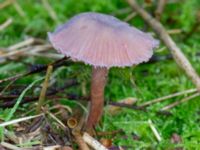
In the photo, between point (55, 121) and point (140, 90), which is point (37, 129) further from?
point (140, 90)

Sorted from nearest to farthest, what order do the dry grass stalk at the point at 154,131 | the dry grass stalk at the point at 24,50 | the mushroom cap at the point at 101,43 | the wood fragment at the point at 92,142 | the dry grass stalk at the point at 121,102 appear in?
the mushroom cap at the point at 101,43, the wood fragment at the point at 92,142, the dry grass stalk at the point at 154,131, the dry grass stalk at the point at 121,102, the dry grass stalk at the point at 24,50

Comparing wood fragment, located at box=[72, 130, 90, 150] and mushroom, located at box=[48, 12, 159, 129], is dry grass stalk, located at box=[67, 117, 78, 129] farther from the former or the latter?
mushroom, located at box=[48, 12, 159, 129]

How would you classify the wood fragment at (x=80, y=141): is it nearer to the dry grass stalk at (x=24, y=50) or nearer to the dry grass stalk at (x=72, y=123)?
the dry grass stalk at (x=72, y=123)

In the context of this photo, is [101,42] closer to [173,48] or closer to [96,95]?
[96,95]

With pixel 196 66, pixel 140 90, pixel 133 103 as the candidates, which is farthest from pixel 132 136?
pixel 196 66

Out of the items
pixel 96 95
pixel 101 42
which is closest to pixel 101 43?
pixel 101 42

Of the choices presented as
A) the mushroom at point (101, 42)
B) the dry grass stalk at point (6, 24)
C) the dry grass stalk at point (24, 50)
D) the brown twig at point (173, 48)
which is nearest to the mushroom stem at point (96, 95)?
the mushroom at point (101, 42)
